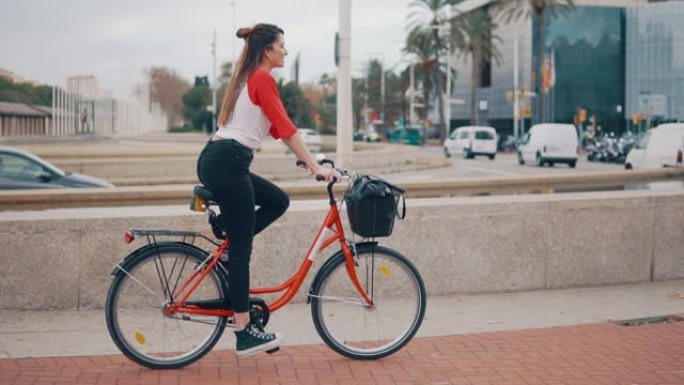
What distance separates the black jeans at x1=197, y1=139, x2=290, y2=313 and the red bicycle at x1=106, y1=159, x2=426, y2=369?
0.08m

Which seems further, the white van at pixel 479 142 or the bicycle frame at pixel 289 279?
the white van at pixel 479 142

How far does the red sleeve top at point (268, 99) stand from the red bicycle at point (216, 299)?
0.39 m

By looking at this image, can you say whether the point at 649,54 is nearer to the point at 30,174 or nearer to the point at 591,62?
the point at 591,62

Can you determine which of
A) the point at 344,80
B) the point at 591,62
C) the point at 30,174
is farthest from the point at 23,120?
the point at 591,62

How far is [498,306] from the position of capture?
744 centimetres

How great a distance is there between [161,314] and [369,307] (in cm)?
119

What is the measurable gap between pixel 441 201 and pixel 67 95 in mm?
52619

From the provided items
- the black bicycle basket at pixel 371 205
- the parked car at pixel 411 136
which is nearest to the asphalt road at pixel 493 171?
the black bicycle basket at pixel 371 205

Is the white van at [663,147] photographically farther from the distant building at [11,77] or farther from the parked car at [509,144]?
the parked car at [509,144]

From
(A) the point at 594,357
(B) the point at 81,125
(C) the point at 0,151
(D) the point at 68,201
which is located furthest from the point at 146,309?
(B) the point at 81,125

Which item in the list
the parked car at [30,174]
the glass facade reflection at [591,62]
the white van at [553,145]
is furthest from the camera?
the glass facade reflection at [591,62]

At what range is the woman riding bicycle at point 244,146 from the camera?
509 cm

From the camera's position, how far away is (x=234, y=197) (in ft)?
16.8

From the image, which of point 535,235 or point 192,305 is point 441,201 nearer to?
point 535,235
